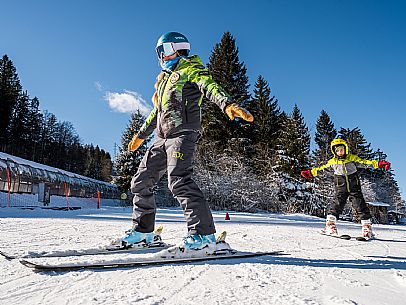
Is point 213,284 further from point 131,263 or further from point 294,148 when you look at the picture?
point 294,148

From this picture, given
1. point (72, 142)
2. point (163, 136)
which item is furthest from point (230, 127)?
point (72, 142)

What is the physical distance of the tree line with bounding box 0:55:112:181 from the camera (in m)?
41.3

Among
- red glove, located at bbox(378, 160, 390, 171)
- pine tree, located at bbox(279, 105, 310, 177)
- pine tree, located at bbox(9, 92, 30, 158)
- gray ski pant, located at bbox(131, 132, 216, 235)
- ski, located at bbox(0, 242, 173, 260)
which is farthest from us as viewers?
pine tree, located at bbox(9, 92, 30, 158)

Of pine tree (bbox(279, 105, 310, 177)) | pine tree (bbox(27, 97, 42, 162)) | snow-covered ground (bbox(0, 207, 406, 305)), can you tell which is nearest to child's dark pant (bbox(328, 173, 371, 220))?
snow-covered ground (bbox(0, 207, 406, 305))

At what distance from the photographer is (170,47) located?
2.83 metres

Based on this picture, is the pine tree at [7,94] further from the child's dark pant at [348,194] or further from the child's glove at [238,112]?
the child's glove at [238,112]

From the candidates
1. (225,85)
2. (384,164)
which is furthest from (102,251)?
(225,85)

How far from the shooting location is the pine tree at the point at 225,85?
27.8m

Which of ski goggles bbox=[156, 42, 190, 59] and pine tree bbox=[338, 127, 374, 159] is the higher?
pine tree bbox=[338, 127, 374, 159]

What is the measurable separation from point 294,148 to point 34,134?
4104 cm

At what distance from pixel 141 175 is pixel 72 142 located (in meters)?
67.3

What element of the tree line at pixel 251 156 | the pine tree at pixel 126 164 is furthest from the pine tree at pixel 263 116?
the pine tree at pixel 126 164

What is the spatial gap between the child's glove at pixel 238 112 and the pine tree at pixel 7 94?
1794 inches

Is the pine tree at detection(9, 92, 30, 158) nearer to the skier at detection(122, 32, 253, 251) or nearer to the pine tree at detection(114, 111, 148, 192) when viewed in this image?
the pine tree at detection(114, 111, 148, 192)
